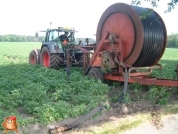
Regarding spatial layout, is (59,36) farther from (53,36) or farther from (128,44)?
(128,44)

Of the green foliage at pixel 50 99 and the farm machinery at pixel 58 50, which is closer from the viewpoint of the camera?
the green foliage at pixel 50 99

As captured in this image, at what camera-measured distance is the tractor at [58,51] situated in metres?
10.8

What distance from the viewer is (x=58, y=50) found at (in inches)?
430

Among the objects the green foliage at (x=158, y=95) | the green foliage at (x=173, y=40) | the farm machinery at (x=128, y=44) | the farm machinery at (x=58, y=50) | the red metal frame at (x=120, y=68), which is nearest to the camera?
the green foliage at (x=158, y=95)

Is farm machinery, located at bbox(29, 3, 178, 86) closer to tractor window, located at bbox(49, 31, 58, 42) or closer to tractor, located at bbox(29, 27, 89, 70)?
tractor, located at bbox(29, 27, 89, 70)

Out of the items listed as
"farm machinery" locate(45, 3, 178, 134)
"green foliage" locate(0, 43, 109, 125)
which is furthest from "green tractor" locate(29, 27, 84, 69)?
"green foliage" locate(0, 43, 109, 125)

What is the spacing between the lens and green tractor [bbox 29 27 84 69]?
35.4 ft

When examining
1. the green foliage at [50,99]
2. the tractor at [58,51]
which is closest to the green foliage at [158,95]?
the green foliage at [50,99]

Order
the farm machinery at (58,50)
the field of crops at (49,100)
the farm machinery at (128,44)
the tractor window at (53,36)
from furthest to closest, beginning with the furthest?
the tractor window at (53,36) → the farm machinery at (58,50) → the farm machinery at (128,44) → the field of crops at (49,100)

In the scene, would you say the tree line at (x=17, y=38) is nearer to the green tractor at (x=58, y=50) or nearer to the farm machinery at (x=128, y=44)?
the green tractor at (x=58, y=50)

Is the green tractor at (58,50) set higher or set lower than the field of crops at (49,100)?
higher

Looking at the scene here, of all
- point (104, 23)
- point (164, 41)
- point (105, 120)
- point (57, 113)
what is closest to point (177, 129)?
point (105, 120)

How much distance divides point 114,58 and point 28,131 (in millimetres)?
3914

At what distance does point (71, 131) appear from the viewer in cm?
445
